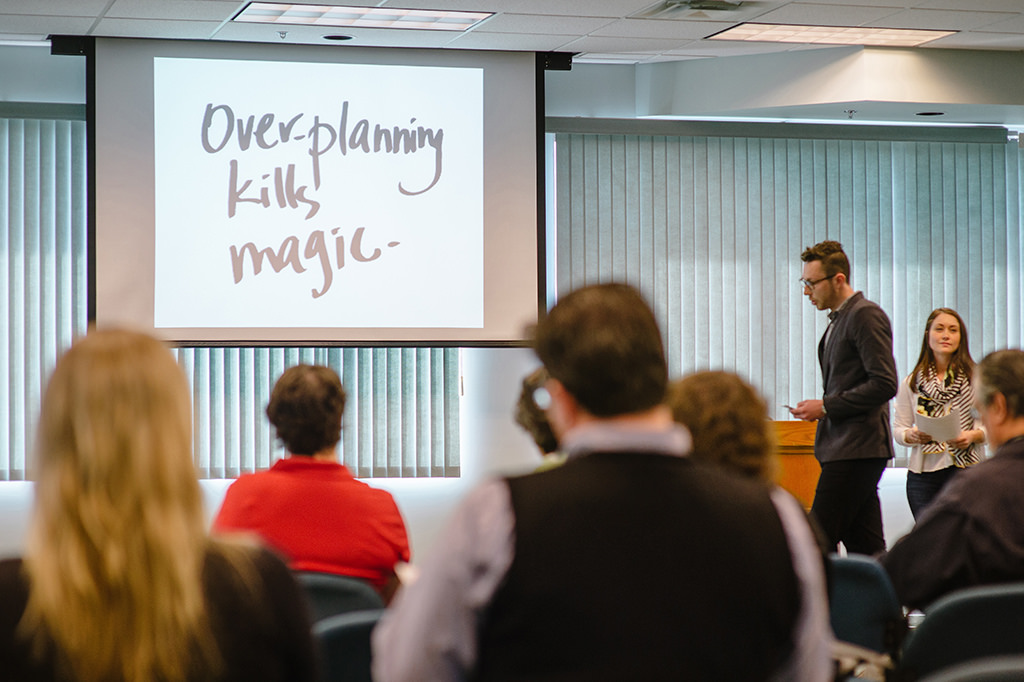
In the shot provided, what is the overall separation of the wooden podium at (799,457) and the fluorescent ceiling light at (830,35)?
1.94 meters

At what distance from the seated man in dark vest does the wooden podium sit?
13.6 feet

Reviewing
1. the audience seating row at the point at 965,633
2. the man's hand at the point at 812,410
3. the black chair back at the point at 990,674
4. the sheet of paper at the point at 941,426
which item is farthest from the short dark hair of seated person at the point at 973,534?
the sheet of paper at the point at 941,426

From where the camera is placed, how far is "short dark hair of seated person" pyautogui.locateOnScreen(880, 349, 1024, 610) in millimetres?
2127

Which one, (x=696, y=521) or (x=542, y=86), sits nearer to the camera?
(x=696, y=521)

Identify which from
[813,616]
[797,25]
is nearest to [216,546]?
[813,616]

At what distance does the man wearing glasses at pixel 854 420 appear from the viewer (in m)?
4.11

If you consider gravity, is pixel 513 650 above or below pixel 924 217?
below

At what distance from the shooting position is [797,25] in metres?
5.34

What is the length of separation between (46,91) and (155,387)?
5433 millimetres

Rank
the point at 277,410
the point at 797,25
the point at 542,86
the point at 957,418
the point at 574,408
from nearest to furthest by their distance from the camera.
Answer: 1. the point at 574,408
2. the point at 277,410
3. the point at 957,418
4. the point at 797,25
5. the point at 542,86

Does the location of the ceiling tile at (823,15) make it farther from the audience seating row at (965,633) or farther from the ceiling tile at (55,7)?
the audience seating row at (965,633)

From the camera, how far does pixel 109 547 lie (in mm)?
1113

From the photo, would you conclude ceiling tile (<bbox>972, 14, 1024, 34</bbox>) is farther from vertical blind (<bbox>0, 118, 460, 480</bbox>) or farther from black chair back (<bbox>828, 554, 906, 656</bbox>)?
black chair back (<bbox>828, 554, 906, 656</bbox>)

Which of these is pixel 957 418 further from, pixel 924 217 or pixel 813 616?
pixel 813 616
